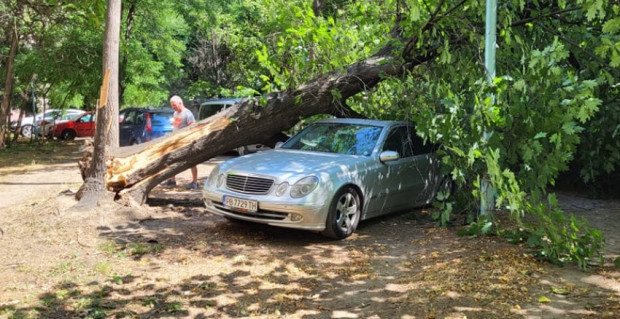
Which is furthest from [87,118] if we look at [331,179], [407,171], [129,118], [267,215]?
[331,179]

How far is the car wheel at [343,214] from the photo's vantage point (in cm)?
683

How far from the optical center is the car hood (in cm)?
686

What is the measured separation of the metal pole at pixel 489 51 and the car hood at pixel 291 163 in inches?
60.2

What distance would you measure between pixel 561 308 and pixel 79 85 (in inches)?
772

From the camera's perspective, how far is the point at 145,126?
1814 centimetres

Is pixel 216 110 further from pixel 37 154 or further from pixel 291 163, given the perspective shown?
pixel 291 163

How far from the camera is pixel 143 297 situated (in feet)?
16.6

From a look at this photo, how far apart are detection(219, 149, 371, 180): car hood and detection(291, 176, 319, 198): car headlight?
11cm

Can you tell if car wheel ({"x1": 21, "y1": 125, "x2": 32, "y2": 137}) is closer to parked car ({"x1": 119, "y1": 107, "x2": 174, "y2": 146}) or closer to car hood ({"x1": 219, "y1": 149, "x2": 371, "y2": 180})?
parked car ({"x1": 119, "y1": 107, "x2": 174, "y2": 146})

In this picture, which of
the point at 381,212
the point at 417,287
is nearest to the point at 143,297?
the point at 417,287

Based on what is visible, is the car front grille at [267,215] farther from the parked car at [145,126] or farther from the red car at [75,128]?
the red car at [75,128]

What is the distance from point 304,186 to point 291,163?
1.93 ft

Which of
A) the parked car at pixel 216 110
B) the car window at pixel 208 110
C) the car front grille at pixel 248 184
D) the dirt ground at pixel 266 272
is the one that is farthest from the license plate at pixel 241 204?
the car window at pixel 208 110

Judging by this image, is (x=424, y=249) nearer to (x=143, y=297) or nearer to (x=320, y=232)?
(x=320, y=232)
